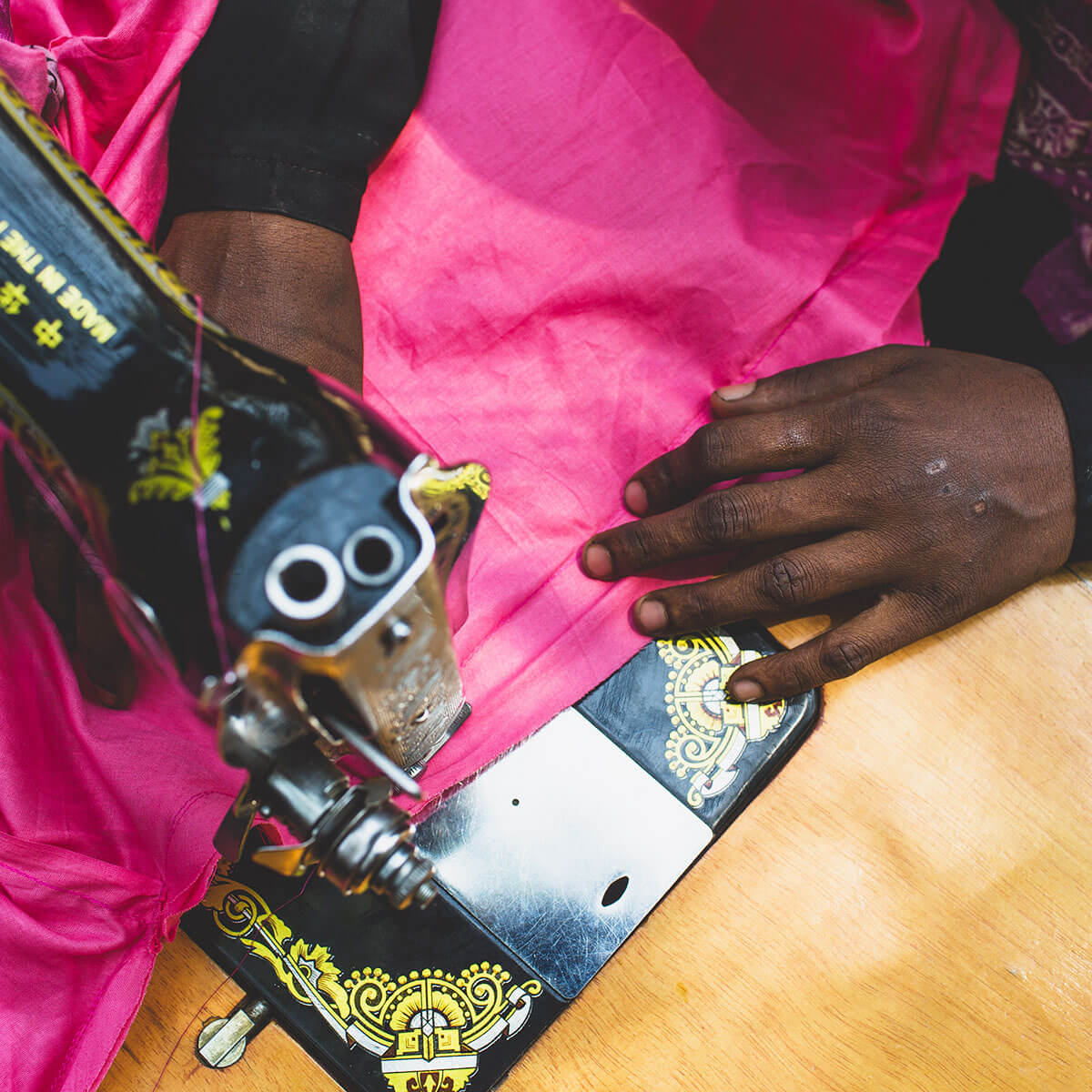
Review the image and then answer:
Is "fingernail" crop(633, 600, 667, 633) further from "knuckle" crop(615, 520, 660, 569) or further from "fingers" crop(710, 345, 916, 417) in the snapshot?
"fingers" crop(710, 345, 916, 417)

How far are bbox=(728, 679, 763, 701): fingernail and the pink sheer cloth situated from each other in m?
0.10

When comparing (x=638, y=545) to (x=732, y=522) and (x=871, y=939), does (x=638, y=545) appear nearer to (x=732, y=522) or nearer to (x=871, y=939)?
(x=732, y=522)

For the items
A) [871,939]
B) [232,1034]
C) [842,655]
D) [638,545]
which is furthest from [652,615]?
[232,1034]


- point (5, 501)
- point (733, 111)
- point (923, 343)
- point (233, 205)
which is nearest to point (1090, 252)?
point (923, 343)

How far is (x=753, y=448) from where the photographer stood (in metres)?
0.70

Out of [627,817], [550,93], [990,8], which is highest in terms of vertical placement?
[550,93]

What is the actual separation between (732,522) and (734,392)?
0.13 metres

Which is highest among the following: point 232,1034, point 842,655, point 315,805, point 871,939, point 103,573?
point 103,573

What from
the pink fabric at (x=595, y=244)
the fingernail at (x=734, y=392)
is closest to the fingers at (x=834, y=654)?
the pink fabric at (x=595, y=244)

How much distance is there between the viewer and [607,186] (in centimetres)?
74

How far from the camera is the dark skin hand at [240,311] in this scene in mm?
613

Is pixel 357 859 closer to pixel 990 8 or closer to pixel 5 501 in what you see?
pixel 5 501

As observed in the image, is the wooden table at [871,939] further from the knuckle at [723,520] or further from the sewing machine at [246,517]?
the sewing machine at [246,517]

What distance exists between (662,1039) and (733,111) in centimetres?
81
